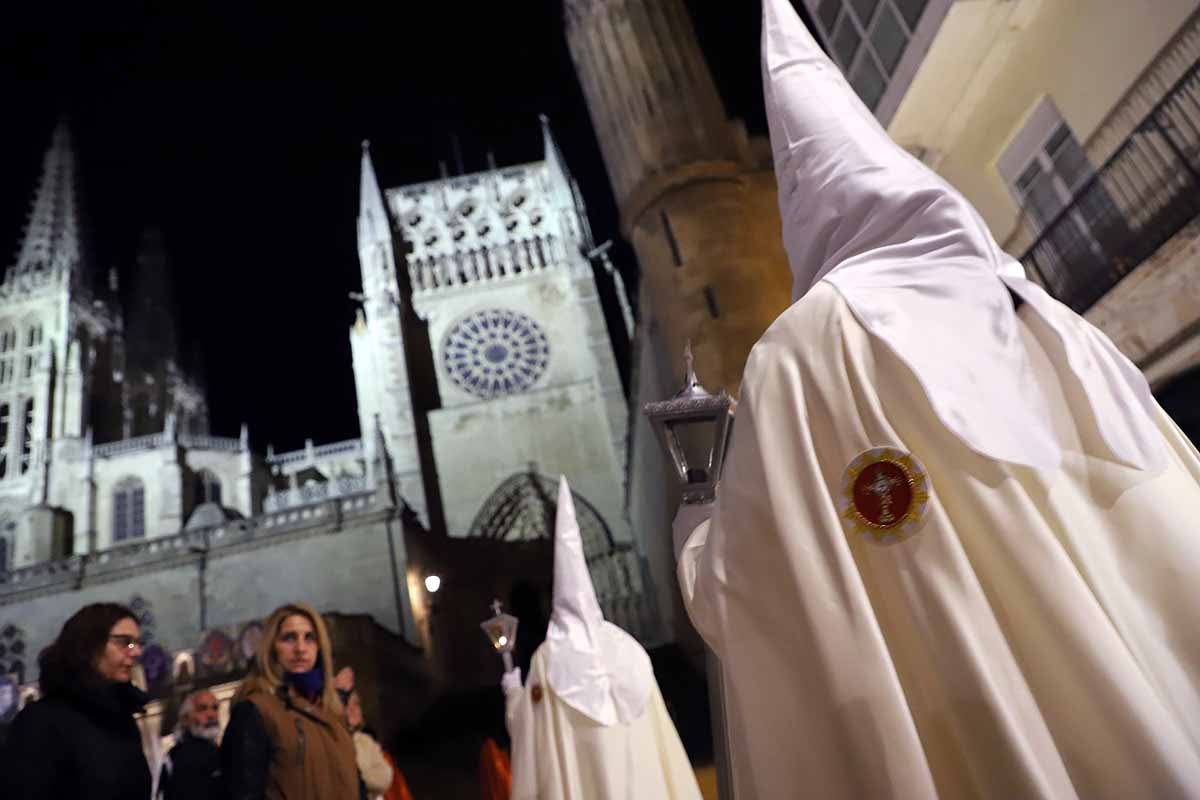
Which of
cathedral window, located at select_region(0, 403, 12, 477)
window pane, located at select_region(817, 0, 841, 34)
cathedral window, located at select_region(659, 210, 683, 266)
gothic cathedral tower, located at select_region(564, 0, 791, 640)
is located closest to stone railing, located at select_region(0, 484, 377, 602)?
gothic cathedral tower, located at select_region(564, 0, 791, 640)

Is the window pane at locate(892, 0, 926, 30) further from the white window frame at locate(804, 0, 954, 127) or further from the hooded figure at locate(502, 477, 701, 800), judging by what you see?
the hooded figure at locate(502, 477, 701, 800)

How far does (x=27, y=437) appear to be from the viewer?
1430 inches

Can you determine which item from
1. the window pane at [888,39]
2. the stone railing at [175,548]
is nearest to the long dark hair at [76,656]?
the window pane at [888,39]

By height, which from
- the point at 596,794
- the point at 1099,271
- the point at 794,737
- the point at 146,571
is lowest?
the point at 596,794

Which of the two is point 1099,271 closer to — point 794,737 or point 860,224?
point 860,224

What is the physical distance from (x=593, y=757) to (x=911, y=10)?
7.71 metres

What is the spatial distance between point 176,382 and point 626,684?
5212 centimetres

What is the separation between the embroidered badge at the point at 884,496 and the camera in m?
1.40

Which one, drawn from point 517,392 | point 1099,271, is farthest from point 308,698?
point 517,392

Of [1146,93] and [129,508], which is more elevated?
[129,508]

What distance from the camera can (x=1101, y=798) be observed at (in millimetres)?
1172

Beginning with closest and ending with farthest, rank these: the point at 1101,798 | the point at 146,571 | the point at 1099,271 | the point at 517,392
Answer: the point at 1101,798, the point at 1099,271, the point at 146,571, the point at 517,392

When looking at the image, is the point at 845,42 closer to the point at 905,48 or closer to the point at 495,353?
the point at 905,48

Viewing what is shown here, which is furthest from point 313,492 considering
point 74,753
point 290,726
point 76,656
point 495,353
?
point 74,753
